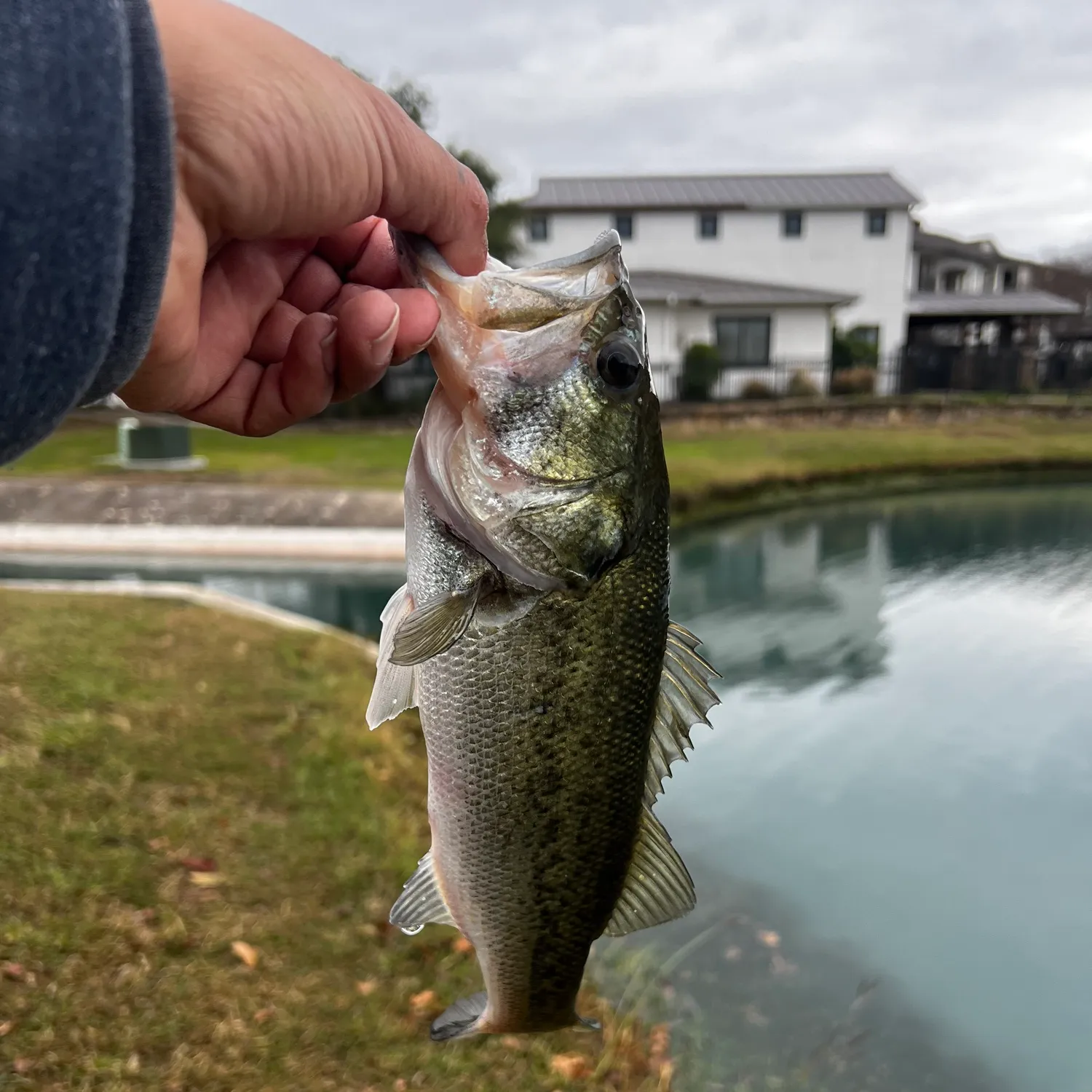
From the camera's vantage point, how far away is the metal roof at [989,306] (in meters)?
28.6

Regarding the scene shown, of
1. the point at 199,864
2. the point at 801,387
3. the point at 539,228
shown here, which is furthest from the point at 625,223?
the point at 199,864

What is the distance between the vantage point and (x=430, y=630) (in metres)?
1.28

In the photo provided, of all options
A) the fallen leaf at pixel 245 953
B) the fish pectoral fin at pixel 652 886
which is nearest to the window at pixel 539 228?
the fallen leaf at pixel 245 953

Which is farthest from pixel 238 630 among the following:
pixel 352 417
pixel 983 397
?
pixel 983 397

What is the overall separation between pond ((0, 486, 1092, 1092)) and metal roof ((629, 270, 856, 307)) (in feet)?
44.1

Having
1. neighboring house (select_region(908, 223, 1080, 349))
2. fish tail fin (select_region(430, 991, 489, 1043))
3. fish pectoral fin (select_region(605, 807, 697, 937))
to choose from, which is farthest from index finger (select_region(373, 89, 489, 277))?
neighboring house (select_region(908, 223, 1080, 349))

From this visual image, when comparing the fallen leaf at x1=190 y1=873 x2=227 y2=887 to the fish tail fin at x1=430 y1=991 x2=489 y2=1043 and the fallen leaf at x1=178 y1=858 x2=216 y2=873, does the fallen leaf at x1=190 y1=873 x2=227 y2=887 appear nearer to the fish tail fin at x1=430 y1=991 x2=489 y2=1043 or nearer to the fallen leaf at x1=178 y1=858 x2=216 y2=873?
the fallen leaf at x1=178 y1=858 x2=216 y2=873

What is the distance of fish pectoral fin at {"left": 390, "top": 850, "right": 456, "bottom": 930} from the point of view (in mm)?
1525

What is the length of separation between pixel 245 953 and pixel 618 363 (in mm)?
2753

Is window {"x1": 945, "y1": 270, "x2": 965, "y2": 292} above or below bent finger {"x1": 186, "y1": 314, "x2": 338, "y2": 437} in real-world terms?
above

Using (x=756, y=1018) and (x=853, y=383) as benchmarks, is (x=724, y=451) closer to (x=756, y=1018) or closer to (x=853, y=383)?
(x=853, y=383)

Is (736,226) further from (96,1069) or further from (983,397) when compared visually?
(96,1069)

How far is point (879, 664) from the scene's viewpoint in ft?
27.0

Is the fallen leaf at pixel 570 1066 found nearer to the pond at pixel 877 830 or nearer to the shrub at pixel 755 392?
the pond at pixel 877 830
